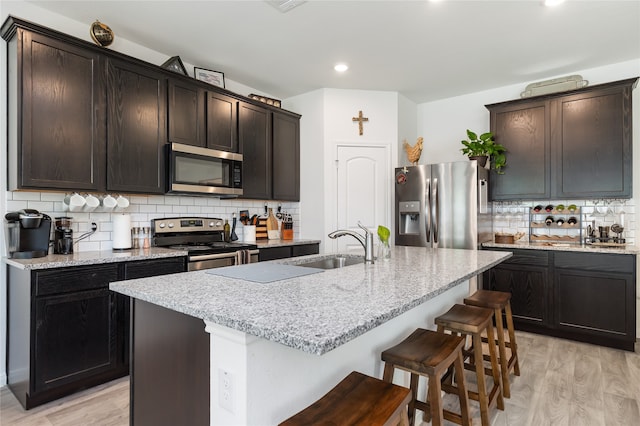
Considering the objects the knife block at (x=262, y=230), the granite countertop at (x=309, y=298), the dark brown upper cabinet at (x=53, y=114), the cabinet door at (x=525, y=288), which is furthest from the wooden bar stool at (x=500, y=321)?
the dark brown upper cabinet at (x=53, y=114)

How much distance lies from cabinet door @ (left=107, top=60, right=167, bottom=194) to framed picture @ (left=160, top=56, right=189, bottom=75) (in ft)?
0.56

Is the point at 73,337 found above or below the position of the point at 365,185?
below

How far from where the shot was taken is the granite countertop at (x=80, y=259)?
214cm

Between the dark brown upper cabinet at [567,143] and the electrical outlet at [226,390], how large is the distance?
3.70 meters

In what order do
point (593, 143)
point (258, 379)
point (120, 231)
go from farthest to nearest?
1. point (593, 143)
2. point (120, 231)
3. point (258, 379)

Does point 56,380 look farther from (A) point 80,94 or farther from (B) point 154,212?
(A) point 80,94

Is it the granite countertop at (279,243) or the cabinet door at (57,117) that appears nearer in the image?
the cabinet door at (57,117)

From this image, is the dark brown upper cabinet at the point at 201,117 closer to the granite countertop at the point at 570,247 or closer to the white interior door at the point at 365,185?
the white interior door at the point at 365,185

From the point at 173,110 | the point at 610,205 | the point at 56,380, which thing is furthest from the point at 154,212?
the point at 610,205

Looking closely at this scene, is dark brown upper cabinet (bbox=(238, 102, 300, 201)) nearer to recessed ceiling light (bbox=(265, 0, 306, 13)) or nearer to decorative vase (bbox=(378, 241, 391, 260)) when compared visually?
recessed ceiling light (bbox=(265, 0, 306, 13))

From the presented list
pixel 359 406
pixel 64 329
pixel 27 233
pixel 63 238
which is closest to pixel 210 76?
pixel 63 238

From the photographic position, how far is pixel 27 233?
7.72 ft

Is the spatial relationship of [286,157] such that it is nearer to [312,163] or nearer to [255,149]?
[312,163]

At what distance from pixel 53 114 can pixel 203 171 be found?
1.18m
